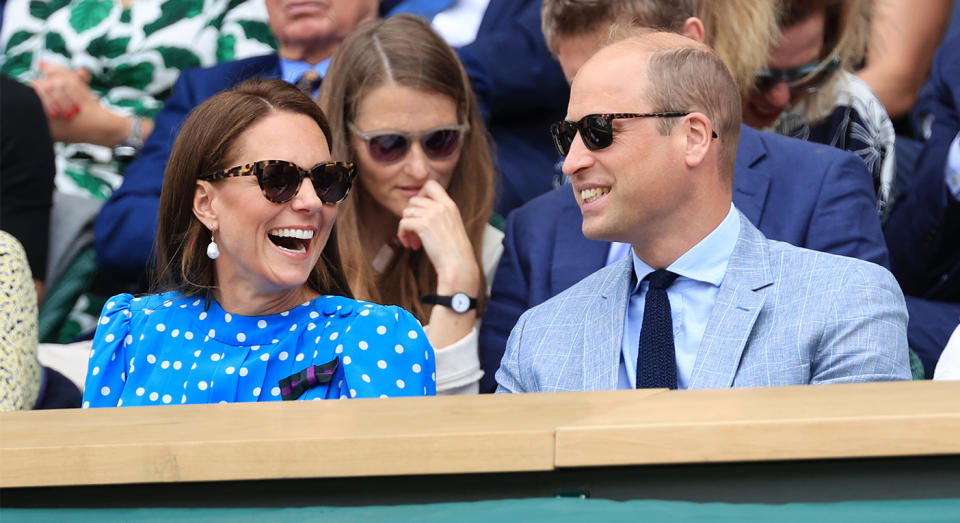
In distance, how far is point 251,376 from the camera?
2.25m

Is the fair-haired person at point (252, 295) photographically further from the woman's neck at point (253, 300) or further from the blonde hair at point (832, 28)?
the blonde hair at point (832, 28)

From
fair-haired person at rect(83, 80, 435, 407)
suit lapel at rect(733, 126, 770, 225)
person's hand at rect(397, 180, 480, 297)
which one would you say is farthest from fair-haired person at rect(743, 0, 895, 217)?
fair-haired person at rect(83, 80, 435, 407)

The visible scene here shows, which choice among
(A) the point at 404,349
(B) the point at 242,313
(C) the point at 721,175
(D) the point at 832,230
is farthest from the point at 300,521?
(D) the point at 832,230

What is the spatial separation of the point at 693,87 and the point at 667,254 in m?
0.32

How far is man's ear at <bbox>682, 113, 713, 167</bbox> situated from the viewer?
2.39 meters

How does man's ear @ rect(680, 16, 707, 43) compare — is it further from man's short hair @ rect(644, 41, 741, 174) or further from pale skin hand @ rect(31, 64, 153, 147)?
pale skin hand @ rect(31, 64, 153, 147)

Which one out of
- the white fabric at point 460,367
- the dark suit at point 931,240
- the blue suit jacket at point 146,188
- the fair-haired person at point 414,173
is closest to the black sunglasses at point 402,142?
the fair-haired person at point 414,173

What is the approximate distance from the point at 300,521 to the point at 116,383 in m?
1.11

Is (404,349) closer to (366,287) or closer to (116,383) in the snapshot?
(116,383)

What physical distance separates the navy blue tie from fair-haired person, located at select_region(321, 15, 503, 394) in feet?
2.50

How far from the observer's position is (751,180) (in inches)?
115

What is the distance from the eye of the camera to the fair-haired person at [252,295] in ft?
7.26

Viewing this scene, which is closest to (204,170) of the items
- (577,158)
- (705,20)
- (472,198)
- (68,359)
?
(577,158)

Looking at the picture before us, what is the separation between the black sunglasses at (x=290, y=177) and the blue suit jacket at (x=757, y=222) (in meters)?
0.85
